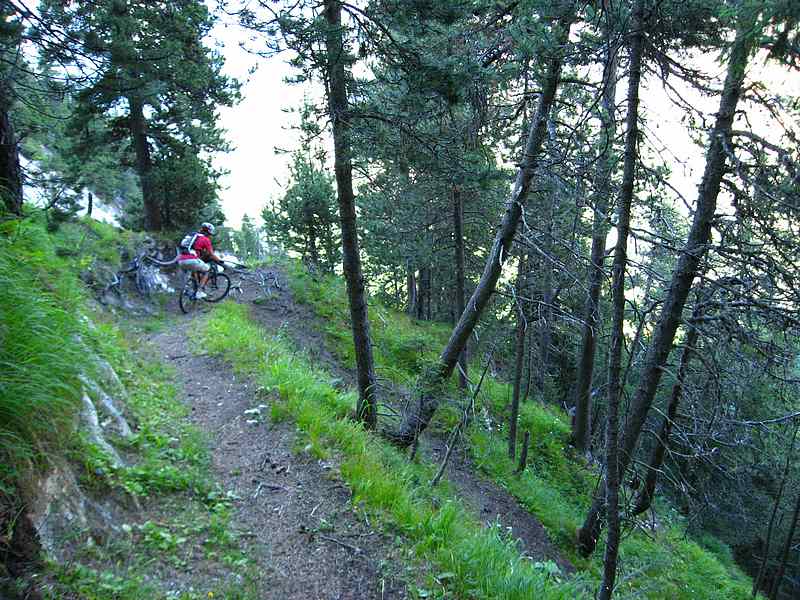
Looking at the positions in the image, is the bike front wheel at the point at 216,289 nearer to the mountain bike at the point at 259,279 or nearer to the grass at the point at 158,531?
the mountain bike at the point at 259,279

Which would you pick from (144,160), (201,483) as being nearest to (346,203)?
(201,483)

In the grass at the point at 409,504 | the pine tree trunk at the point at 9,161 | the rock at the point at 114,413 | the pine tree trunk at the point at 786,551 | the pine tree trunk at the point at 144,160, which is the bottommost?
the pine tree trunk at the point at 786,551

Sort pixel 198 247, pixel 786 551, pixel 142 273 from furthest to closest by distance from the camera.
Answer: pixel 786 551, pixel 142 273, pixel 198 247

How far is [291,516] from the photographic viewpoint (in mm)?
4387

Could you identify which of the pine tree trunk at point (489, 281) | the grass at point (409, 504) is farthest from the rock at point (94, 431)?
the pine tree trunk at point (489, 281)

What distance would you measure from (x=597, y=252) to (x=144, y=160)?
1398 cm

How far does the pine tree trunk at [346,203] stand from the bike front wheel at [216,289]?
7400 millimetres

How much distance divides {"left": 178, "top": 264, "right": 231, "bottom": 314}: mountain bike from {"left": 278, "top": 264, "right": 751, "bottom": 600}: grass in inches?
108

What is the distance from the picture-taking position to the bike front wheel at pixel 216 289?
12.9m

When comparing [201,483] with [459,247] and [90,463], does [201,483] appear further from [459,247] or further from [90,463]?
[459,247]

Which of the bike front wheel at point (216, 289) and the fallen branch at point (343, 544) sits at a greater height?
the bike front wheel at point (216, 289)

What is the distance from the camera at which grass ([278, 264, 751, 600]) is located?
10398 mm

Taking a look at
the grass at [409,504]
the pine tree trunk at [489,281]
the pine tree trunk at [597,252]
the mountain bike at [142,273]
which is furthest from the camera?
the mountain bike at [142,273]

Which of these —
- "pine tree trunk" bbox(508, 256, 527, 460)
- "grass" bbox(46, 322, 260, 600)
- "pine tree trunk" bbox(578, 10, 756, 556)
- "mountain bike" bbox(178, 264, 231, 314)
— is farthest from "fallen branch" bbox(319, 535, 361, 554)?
"mountain bike" bbox(178, 264, 231, 314)
